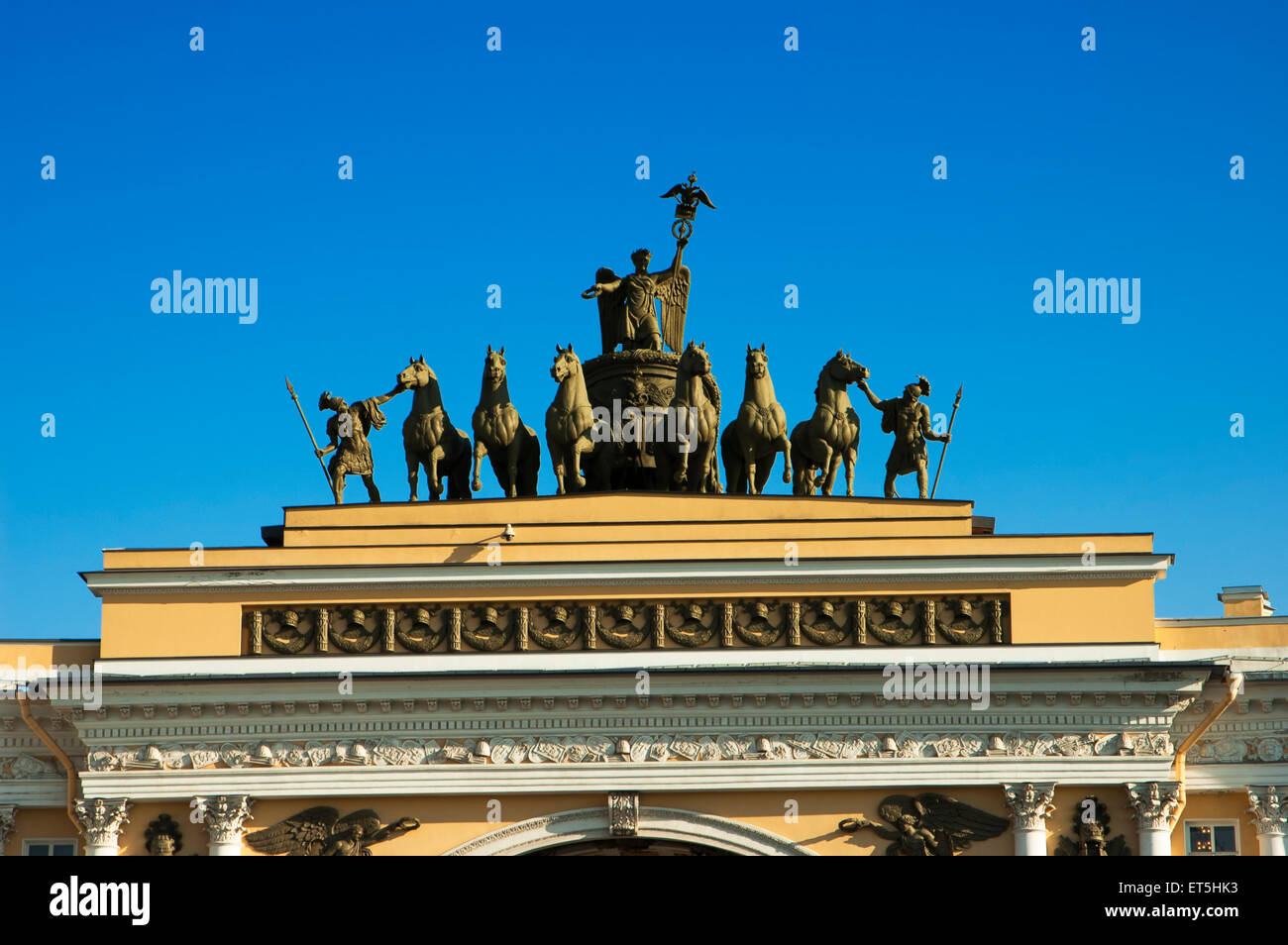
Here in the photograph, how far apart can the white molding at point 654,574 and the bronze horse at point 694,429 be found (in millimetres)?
1969

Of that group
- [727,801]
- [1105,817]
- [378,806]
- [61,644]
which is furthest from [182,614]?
[1105,817]

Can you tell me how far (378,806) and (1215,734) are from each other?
32.5ft

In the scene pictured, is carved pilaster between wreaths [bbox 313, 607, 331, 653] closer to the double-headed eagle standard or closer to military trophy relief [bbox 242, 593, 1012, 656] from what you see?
military trophy relief [bbox 242, 593, 1012, 656]

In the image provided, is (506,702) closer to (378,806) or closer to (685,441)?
(378,806)

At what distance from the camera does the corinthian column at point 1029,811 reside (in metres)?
23.6

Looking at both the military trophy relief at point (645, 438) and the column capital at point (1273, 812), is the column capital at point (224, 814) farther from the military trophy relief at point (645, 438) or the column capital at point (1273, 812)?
the column capital at point (1273, 812)

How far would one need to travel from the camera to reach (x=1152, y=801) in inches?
930

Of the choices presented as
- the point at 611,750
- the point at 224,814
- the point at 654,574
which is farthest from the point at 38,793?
the point at 654,574

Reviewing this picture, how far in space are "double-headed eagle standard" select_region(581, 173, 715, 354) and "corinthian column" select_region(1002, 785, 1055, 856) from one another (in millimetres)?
8336

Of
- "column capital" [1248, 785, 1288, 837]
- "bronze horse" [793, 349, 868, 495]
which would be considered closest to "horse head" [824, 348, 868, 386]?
"bronze horse" [793, 349, 868, 495]

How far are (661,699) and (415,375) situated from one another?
5525 millimetres

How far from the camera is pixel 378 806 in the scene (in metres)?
24.1
